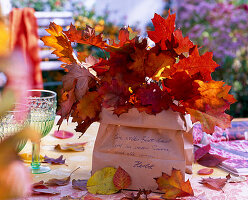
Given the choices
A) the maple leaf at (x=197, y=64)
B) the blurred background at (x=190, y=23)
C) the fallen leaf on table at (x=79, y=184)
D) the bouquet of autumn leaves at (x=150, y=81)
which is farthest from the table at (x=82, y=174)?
the blurred background at (x=190, y=23)

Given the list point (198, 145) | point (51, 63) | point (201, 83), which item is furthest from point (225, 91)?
point (51, 63)

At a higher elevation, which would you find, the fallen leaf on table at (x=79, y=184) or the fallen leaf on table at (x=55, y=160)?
the fallen leaf on table at (x=55, y=160)

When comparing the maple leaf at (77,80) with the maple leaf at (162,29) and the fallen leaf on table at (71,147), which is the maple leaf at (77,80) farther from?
the fallen leaf on table at (71,147)

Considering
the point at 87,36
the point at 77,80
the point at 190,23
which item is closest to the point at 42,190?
the point at 77,80

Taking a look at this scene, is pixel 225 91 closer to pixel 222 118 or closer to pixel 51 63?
pixel 222 118

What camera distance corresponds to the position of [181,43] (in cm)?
87

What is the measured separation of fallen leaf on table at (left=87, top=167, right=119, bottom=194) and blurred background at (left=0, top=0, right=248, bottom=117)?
3272 millimetres

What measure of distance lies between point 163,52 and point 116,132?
227mm

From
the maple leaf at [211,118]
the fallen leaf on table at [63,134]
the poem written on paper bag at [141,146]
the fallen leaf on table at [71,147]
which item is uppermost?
the maple leaf at [211,118]

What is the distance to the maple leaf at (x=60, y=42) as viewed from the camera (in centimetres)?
93

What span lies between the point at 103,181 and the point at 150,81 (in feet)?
0.89

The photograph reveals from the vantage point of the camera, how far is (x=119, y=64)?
0.88 metres

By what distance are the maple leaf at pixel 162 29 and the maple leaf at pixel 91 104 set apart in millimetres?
193

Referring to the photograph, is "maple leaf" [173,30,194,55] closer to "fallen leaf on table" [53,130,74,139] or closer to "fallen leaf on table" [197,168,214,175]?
"fallen leaf on table" [197,168,214,175]
